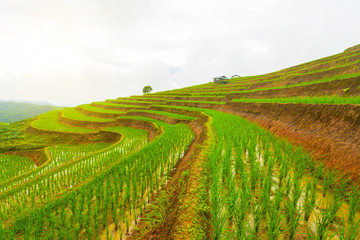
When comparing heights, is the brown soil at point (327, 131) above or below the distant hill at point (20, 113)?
above

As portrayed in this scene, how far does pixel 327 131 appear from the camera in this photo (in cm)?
377

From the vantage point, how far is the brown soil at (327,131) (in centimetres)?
289

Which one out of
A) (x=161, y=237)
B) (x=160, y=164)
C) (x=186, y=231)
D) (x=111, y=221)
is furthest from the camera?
(x=160, y=164)

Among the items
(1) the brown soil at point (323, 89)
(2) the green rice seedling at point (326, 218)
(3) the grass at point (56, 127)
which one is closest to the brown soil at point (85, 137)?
(3) the grass at point (56, 127)

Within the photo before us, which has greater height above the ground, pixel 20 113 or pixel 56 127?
pixel 56 127

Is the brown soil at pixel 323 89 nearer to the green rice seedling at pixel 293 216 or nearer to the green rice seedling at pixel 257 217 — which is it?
the green rice seedling at pixel 293 216

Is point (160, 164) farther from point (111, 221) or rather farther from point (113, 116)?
point (113, 116)

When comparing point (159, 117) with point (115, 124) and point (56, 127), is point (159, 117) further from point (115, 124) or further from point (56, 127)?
point (56, 127)

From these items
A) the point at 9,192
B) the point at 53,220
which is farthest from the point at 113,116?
the point at 53,220

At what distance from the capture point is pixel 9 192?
5.56 metres

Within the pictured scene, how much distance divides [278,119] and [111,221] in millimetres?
7567

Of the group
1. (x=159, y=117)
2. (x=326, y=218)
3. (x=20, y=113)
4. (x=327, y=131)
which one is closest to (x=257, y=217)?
(x=326, y=218)

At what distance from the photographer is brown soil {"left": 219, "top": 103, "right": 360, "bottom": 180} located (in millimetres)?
2893

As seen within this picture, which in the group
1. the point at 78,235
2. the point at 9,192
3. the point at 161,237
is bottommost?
the point at 9,192
